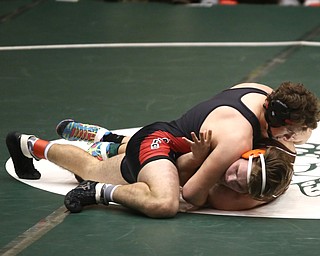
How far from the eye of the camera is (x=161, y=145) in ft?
18.1

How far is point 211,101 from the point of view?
220 inches

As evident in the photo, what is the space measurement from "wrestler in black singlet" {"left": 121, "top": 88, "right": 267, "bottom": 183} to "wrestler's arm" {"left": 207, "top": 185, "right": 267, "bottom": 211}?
0.91ft

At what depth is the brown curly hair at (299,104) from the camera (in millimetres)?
5277

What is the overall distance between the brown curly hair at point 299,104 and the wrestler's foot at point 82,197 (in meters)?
1.00

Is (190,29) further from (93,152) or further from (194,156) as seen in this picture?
(194,156)

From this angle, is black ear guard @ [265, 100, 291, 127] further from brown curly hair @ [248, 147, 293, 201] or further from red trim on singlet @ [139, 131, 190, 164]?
red trim on singlet @ [139, 131, 190, 164]

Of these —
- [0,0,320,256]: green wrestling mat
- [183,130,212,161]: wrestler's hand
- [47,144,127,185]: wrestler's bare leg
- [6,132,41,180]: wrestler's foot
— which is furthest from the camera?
[6,132,41,180]: wrestler's foot

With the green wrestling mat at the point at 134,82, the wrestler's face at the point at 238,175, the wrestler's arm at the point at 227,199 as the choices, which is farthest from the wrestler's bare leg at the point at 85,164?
the wrestler's face at the point at 238,175

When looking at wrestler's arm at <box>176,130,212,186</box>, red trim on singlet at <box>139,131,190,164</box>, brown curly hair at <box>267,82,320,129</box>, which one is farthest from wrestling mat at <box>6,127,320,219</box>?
brown curly hair at <box>267,82,320,129</box>

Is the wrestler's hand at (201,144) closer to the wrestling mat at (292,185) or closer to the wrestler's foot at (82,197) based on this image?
the wrestling mat at (292,185)

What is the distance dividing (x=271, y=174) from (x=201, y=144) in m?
0.38

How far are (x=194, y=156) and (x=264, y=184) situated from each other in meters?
0.41

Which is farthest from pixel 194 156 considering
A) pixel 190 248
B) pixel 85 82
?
pixel 85 82

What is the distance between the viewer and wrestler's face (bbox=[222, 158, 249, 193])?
17.0ft
